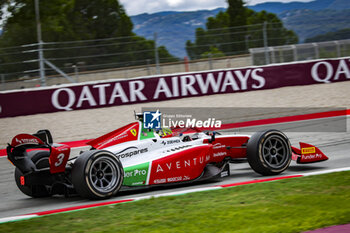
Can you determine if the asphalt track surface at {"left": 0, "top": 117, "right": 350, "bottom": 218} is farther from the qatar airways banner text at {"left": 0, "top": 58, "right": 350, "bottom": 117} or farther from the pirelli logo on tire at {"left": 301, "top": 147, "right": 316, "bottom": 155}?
the qatar airways banner text at {"left": 0, "top": 58, "right": 350, "bottom": 117}

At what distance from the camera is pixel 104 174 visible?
655cm

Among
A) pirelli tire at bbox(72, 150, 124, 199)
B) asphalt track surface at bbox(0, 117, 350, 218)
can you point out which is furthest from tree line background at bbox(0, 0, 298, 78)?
pirelli tire at bbox(72, 150, 124, 199)

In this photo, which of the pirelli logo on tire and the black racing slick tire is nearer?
the black racing slick tire

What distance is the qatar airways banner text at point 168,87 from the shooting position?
1420cm

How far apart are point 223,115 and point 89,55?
15.5ft

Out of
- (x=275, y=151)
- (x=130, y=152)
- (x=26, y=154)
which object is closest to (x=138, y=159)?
(x=130, y=152)

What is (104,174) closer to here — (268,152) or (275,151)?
(268,152)

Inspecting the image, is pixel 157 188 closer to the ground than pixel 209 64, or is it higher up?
closer to the ground

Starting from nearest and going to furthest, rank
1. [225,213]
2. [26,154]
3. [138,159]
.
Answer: [225,213], [26,154], [138,159]

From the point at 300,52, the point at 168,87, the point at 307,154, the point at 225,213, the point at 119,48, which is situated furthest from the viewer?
the point at 300,52

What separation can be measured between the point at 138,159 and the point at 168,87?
331 inches

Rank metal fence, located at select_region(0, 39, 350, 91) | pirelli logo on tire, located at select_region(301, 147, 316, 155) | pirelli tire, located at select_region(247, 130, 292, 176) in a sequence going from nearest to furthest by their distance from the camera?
pirelli tire, located at select_region(247, 130, 292, 176), pirelli logo on tire, located at select_region(301, 147, 316, 155), metal fence, located at select_region(0, 39, 350, 91)

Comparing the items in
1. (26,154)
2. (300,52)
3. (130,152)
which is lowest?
(130,152)

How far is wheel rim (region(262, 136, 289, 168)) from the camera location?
7.59 metres
